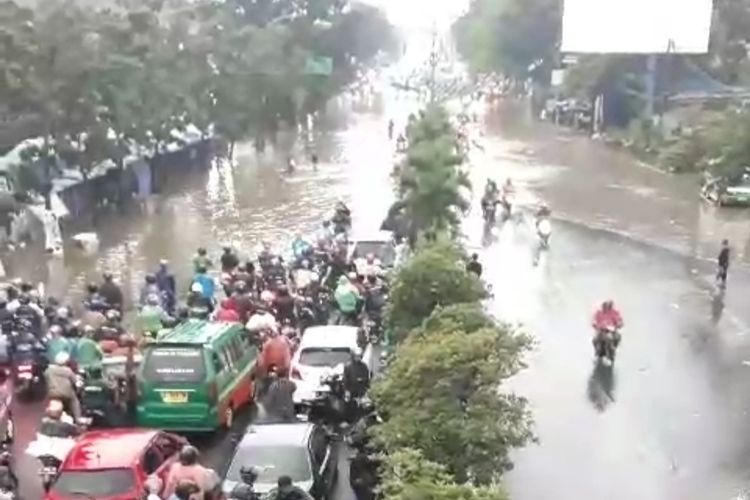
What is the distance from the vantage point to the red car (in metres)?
11.5

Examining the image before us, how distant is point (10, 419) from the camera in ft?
51.2

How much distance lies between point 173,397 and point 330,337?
3.07 meters

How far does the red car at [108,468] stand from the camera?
1147cm

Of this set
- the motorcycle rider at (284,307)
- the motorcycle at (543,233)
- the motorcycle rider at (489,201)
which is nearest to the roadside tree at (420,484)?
the motorcycle rider at (284,307)

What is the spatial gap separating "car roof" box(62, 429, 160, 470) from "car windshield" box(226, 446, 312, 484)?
92 cm

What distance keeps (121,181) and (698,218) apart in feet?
64.5

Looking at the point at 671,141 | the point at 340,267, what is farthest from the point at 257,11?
the point at 340,267

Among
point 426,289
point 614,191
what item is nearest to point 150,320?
point 426,289

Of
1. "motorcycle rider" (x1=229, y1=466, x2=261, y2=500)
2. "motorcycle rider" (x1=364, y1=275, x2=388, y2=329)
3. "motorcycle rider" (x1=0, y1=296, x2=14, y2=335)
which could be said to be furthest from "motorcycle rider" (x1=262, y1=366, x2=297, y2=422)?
"motorcycle rider" (x1=364, y1=275, x2=388, y2=329)

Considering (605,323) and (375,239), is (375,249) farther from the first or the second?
(605,323)

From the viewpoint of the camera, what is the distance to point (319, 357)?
17109mm

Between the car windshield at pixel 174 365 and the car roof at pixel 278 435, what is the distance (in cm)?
226

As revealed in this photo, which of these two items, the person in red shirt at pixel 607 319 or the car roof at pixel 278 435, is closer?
the car roof at pixel 278 435

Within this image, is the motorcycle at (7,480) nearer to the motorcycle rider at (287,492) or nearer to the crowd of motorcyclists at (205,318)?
the crowd of motorcyclists at (205,318)
